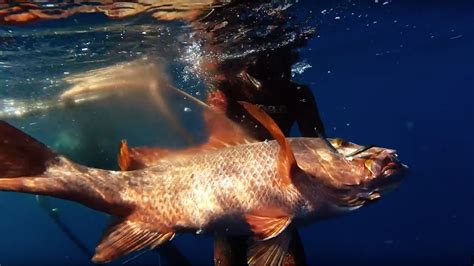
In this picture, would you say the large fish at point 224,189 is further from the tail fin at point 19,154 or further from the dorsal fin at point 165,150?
the dorsal fin at point 165,150

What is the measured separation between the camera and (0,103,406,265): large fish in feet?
11.3

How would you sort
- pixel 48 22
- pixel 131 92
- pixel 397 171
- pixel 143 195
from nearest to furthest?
pixel 397 171
pixel 143 195
pixel 48 22
pixel 131 92

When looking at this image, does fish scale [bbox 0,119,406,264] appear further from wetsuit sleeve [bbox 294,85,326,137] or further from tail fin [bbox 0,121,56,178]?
wetsuit sleeve [bbox 294,85,326,137]

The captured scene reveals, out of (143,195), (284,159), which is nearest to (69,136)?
(143,195)

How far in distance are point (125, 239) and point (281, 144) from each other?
1.67 metres

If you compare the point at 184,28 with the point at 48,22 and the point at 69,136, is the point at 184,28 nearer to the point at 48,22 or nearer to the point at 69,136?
the point at 48,22

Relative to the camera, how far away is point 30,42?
9.95 metres

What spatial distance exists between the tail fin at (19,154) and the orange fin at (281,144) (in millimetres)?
1914

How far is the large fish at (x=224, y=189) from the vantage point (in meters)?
3.46

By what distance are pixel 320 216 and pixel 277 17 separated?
23.0ft

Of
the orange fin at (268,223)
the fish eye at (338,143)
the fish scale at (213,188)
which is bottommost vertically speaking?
the orange fin at (268,223)

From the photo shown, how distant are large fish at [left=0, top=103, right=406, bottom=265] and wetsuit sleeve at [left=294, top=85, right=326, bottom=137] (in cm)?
242

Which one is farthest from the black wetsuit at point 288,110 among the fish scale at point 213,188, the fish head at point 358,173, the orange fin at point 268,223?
the orange fin at point 268,223

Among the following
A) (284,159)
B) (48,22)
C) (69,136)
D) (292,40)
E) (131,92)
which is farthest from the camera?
(131,92)
